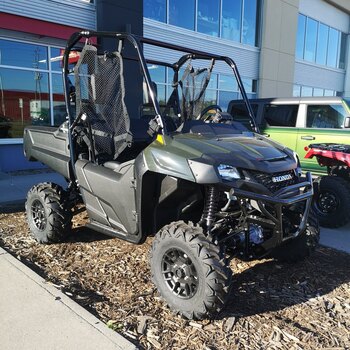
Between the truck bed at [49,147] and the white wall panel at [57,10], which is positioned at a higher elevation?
the white wall panel at [57,10]

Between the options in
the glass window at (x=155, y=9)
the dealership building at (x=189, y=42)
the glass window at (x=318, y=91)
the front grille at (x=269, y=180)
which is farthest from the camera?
the glass window at (x=318, y=91)

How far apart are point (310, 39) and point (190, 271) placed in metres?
22.3

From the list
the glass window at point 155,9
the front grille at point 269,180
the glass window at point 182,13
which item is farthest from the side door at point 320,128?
the glass window at point 182,13

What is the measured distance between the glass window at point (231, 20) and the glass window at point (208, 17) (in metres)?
0.42

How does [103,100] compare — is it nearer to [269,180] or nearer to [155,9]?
[269,180]

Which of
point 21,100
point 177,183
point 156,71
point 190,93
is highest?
point 156,71

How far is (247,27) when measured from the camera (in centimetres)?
1733

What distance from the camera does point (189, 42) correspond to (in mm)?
14508

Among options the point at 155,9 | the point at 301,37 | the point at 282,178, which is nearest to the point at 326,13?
the point at 301,37

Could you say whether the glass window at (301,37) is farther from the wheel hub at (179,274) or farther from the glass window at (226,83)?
the wheel hub at (179,274)

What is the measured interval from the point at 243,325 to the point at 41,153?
335 centimetres

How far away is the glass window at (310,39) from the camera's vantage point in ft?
70.9

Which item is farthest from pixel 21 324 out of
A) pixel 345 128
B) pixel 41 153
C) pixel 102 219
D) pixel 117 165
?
pixel 345 128

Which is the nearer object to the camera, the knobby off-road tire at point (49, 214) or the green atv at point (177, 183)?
the green atv at point (177, 183)
